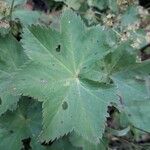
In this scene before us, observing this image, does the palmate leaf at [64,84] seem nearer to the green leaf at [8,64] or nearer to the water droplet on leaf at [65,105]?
the water droplet on leaf at [65,105]

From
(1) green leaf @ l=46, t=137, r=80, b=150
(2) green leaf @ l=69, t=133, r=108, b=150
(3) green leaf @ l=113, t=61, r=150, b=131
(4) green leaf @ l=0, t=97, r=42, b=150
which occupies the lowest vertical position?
(1) green leaf @ l=46, t=137, r=80, b=150

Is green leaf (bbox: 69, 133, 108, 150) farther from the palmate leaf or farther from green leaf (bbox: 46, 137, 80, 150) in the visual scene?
the palmate leaf

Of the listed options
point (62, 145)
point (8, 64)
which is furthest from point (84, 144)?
point (8, 64)

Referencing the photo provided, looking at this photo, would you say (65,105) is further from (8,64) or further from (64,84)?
(8,64)

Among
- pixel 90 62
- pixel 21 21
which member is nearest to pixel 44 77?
pixel 90 62

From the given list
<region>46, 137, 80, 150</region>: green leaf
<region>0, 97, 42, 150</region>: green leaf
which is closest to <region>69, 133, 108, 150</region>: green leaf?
<region>46, 137, 80, 150</region>: green leaf

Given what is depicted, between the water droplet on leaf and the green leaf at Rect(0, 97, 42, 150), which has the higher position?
the water droplet on leaf
